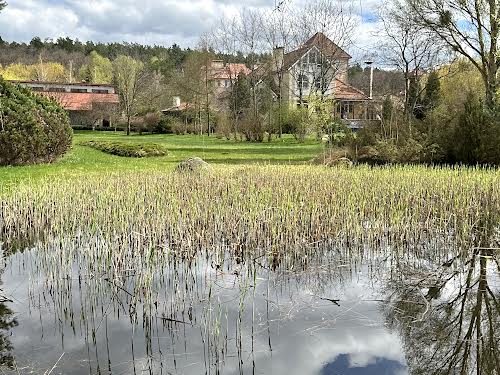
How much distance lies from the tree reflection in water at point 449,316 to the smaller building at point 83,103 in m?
45.3

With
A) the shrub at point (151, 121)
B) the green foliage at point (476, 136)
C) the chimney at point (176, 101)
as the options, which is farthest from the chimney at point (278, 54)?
the green foliage at point (476, 136)

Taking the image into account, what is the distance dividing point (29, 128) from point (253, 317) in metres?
13.6

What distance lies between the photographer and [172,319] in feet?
13.9

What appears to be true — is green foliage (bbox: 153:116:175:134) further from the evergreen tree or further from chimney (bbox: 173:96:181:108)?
the evergreen tree

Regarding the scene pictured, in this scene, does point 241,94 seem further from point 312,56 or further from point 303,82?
point 312,56

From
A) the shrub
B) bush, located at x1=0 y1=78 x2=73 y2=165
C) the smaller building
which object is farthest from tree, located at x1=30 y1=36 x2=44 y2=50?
bush, located at x1=0 y1=78 x2=73 y2=165

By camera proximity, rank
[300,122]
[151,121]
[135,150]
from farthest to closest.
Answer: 1. [151,121]
2. [300,122]
3. [135,150]

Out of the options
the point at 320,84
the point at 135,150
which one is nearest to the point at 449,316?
the point at 135,150

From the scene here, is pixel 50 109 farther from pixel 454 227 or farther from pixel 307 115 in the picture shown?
pixel 307 115

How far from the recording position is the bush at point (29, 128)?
15189 mm

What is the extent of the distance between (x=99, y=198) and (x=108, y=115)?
143 ft

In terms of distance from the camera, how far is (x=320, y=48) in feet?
117

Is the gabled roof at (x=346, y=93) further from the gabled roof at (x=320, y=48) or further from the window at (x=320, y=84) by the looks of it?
the window at (x=320, y=84)

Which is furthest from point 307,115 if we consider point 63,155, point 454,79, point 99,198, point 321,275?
point 321,275
